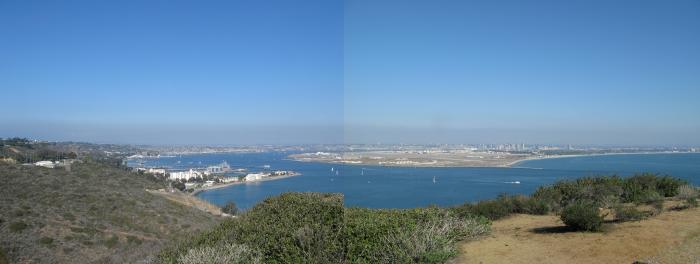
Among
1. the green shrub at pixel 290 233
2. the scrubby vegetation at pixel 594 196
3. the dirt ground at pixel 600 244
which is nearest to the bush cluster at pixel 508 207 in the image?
the scrubby vegetation at pixel 594 196

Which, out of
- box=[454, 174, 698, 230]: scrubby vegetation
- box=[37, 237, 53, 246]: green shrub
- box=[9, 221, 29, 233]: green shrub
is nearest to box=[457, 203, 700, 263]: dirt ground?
box=[454, 174, 698, 230]: scrubby vegetation

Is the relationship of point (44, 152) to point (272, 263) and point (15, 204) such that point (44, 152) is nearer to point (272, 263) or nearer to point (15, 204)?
point (15, 204)

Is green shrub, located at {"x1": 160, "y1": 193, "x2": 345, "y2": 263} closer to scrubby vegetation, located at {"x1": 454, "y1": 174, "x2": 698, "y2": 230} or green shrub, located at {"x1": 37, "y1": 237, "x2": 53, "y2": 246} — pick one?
scrubby vegetation, located at {"x1": 454, "y1": 174, "x2": 698, "y2": 230}

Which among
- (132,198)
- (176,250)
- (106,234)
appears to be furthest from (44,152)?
(176,250)

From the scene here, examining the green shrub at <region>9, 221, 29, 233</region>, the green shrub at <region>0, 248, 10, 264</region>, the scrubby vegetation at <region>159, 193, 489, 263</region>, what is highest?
the scrubby vegetation at <region>159, 193, 489, 263</region>

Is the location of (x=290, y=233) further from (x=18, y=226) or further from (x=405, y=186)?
(x=405, y=186)

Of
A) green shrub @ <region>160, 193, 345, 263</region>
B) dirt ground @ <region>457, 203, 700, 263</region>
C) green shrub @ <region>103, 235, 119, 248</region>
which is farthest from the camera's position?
green shrub @ <region>103, 235, 119, 248</region>
